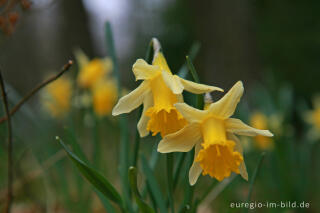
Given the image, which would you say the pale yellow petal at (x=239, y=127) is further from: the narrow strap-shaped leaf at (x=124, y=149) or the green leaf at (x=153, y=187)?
the narrow strap-shaped leaf at (x=124, y=149)

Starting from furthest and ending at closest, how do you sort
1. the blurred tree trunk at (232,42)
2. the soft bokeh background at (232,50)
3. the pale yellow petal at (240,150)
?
the blurred tree trunk at (232,42), the soft bokeh background at (232,50), the pale yellow petal at (240,150)

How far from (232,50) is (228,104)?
3749 millimetres

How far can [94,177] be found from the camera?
0.83 meters

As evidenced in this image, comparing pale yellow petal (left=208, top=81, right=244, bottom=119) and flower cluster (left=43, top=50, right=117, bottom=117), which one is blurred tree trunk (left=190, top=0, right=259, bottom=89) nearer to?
flower cluster (left=43, top=50, right=117, bottom=117)

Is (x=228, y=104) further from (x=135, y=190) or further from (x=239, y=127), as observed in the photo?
(x=135, y=190)

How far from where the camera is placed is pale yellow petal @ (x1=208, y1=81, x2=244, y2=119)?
769 mm

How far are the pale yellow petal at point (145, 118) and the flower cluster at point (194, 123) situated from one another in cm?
4

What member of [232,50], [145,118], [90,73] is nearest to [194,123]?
[145,118]

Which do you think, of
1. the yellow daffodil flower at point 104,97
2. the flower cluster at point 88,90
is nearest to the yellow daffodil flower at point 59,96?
the flower cluster at point 88,90

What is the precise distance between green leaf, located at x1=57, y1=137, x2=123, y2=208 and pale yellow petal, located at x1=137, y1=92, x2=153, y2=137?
0.15 m

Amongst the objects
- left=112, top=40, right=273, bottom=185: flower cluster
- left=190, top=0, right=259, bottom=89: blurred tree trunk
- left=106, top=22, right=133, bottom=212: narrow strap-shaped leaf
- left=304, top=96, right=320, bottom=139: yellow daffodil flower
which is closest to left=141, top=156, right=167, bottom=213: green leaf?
left=106, top=22, right=133, bottom=212: narrow strap-shaped leaf

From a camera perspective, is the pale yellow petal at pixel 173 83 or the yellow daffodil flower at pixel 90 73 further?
the yellow daffodil flower at pixel 90 73

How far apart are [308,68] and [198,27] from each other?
264cm

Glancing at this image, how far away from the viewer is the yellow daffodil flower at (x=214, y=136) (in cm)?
75
